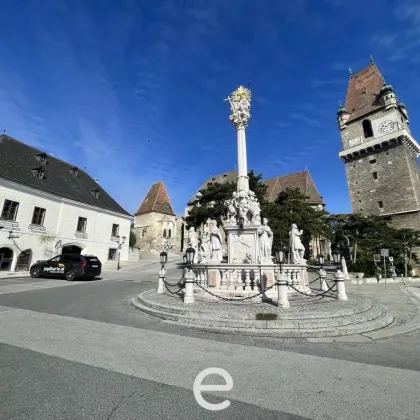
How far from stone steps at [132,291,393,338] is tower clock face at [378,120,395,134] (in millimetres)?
40651

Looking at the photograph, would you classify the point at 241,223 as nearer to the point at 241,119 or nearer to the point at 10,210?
the point at 241,119

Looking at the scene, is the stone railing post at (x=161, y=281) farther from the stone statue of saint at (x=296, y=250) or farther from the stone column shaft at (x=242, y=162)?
the stone statue of saint at (x=296, y=250)

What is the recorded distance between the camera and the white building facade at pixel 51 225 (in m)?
20.8

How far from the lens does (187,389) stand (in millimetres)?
3275

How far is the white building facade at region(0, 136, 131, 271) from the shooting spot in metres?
20.8

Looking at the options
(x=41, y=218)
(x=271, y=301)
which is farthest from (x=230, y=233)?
(x=41, y=218)

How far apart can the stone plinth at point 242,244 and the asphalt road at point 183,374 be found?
15.9 feet

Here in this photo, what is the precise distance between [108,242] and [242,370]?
1148 inches

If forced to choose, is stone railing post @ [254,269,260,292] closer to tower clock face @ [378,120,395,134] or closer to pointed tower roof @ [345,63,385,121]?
tower clock face @ [378,120,395,134]

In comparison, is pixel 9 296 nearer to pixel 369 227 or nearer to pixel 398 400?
pixel 398 400

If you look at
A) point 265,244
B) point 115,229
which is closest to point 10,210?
point 115,229

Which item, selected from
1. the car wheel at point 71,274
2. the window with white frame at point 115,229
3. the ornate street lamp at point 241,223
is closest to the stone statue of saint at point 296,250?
the ornate street lamp at point 241,223

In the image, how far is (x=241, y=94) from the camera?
1412 cm

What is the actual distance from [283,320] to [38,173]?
27.3 metres
